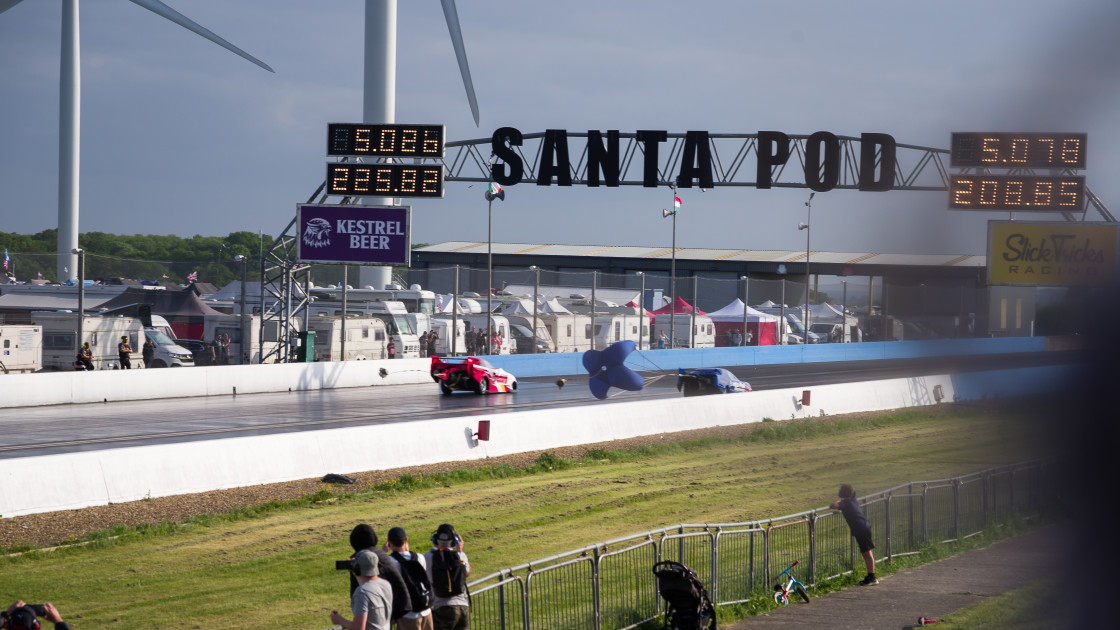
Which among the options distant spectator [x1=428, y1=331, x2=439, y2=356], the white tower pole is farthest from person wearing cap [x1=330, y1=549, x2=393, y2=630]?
the white tower pole

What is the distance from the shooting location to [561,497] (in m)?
18.7

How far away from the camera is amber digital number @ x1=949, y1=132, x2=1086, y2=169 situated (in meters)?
2.16

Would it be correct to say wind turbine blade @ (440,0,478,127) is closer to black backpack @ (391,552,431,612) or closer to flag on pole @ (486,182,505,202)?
flag on pole @ (486,182,505,202)

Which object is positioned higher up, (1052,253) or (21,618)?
(1052,253)

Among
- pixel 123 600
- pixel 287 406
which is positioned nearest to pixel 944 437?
pixel 123 600

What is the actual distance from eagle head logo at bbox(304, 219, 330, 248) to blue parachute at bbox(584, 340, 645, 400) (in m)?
12.8

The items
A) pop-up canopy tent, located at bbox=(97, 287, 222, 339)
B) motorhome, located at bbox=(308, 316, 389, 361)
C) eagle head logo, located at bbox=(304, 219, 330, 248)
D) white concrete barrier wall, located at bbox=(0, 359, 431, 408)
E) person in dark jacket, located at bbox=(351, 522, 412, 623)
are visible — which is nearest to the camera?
person in dark jacket, located at bbox=(351, 522, 412, 623)

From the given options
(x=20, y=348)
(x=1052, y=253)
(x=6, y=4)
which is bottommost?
(x=20, y=348)

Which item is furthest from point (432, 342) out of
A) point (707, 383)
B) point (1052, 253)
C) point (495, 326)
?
point (1052, 253)

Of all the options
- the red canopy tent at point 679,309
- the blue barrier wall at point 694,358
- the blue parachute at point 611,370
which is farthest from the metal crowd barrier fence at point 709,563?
the red canopy tent at point 679,309

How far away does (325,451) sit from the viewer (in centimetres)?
1991

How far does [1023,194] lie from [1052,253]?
823 mm

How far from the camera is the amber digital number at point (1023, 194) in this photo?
2.14m

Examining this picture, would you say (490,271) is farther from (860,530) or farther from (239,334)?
(860,530)
